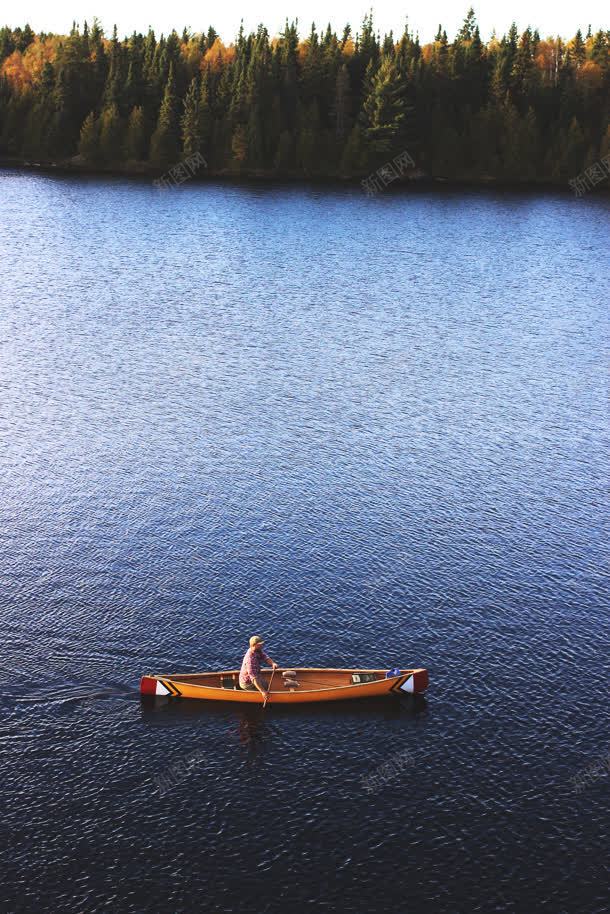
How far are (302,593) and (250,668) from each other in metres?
10.5

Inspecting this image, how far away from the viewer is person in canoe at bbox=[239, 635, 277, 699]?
49.2m

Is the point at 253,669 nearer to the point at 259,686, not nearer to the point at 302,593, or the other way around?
the point at 259,686

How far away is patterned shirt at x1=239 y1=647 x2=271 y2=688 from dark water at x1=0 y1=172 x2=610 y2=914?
1521 millimetres

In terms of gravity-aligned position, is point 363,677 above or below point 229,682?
above

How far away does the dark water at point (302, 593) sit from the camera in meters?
40.4

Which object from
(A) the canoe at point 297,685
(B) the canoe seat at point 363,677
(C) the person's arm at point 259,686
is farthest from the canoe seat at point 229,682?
(B) the canoe seat at point 363,677

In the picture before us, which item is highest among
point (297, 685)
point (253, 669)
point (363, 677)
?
point (253, 669)

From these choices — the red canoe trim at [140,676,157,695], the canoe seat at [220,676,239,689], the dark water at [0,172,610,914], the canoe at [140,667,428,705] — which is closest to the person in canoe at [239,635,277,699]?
the canoe at [140,667,428,705]

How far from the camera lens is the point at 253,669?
49281 mm

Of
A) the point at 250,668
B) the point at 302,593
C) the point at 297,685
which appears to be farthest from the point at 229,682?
the point at 302,593

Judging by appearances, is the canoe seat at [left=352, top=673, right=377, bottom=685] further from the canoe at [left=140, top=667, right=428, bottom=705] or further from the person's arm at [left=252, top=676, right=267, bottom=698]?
the person's arm at [left=252, top=676, right=267, bottom=698]

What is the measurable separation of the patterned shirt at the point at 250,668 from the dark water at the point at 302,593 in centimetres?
152

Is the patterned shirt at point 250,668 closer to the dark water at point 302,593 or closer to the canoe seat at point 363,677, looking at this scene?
the dark water at point 302,593

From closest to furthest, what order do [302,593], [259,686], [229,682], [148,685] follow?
[148,685], [259,686], [229,682], [302,593]
